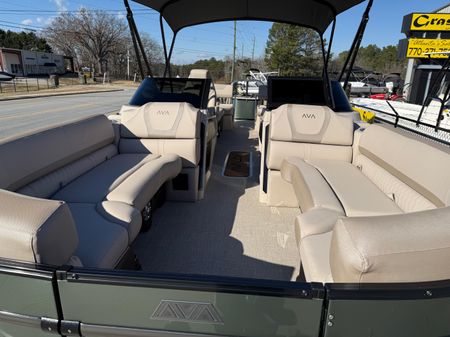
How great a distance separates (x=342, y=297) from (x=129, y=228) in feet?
4.44

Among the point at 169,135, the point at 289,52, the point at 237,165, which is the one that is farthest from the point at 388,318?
the point at 289,52

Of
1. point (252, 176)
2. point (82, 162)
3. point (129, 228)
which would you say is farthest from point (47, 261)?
point (252, 176)

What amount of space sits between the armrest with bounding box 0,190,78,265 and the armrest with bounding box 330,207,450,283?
104 cm

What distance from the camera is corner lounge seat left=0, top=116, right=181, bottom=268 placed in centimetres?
121

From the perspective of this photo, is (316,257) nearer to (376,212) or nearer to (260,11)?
(376,212)

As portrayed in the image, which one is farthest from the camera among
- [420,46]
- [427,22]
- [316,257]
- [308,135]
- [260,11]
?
[420,46]

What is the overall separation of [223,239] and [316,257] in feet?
4.38

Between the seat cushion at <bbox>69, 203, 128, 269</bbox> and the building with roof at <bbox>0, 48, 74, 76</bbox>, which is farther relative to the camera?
the building with roof at <bbox>0, 48, 74, 76</bbox>

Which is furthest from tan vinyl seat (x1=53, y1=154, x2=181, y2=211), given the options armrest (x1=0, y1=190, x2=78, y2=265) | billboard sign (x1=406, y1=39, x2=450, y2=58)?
billboard sign (x1=406, y1=39, x2=450, y2=58)

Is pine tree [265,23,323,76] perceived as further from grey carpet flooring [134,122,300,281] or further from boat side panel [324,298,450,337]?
boat side panel [324,298,450,337]

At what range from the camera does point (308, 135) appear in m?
3.53

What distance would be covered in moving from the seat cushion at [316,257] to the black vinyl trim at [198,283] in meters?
0.51

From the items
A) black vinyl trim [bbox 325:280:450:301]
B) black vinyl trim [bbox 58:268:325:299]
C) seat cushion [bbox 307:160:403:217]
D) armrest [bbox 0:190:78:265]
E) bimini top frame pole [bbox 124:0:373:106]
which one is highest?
bimini top frame pole [bbox 124:0:373:106]

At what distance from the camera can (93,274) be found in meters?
1.06
